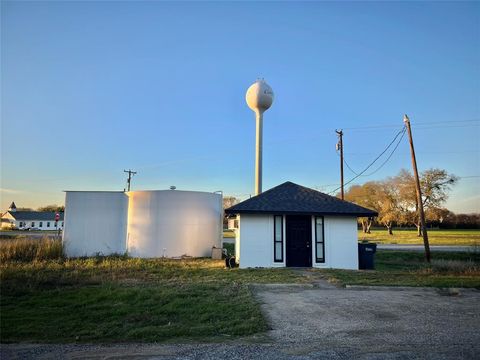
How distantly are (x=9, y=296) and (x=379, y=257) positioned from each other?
66.4 feet

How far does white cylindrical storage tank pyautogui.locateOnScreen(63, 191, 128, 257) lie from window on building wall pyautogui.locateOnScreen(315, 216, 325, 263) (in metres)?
11.4

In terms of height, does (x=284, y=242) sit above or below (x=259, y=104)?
below

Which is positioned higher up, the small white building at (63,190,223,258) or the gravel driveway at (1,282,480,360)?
the small white building at (63,190,223,258)

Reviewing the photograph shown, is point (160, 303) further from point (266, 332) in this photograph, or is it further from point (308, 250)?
point (308, 250)

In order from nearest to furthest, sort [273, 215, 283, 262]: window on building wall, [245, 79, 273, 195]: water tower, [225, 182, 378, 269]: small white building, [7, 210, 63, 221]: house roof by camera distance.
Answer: [225, 182, 378, 269]: small white building, [273, 215, 283, 262]: window on building wall, [245, 79, 273, 195]: water tower, [7, 210, 63, 221]: house roof

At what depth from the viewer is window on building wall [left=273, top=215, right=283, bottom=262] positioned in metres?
16.9

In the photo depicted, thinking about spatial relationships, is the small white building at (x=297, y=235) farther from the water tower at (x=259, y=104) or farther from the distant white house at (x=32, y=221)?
the distant white house at (x=32, y=221)

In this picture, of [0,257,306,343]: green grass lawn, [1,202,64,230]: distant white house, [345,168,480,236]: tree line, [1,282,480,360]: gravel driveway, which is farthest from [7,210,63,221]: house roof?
[1,282,480,360]: gravel driveway

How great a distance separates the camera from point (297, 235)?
17.0 meters

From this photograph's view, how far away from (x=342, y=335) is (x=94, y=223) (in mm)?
18398

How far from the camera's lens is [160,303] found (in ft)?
28.9

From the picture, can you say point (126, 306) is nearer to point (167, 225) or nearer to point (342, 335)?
point (342, 335)

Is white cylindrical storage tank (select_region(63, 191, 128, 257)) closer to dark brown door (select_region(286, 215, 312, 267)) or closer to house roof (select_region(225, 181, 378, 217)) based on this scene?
house roof (select_region(225, 181, 378, 217))

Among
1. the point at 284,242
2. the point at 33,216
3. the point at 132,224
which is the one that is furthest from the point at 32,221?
the point at 284,242
